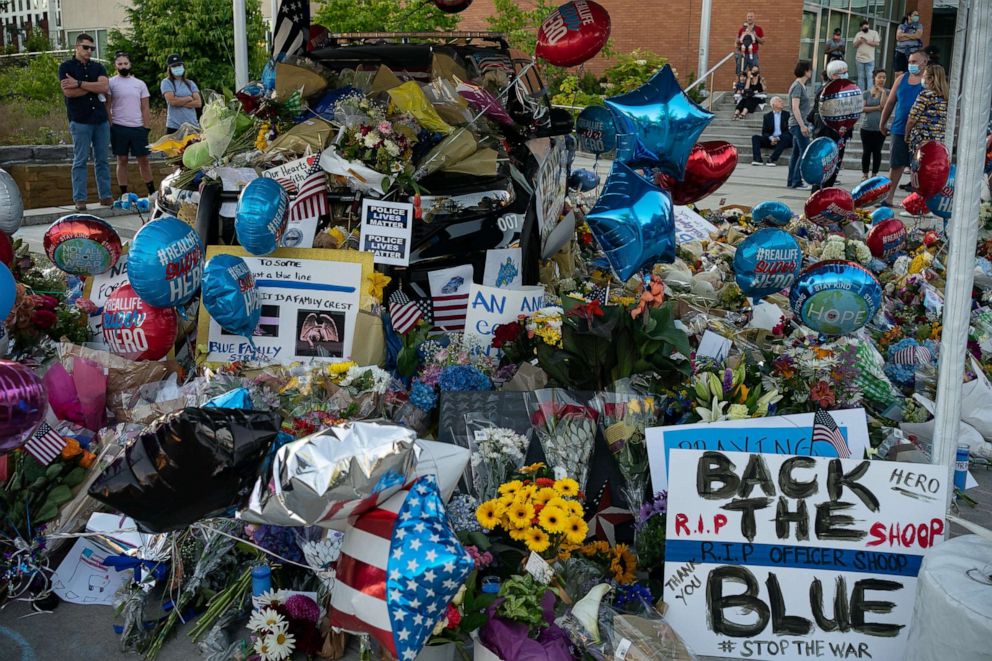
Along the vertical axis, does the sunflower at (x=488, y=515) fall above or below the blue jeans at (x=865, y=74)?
below

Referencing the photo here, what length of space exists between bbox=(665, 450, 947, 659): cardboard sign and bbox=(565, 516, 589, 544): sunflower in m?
0.33

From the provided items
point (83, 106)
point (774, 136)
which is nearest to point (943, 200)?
point (83, 106)

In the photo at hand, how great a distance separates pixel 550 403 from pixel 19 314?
289cm

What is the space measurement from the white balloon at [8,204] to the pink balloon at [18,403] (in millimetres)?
2272

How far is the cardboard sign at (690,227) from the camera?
8.03 meters

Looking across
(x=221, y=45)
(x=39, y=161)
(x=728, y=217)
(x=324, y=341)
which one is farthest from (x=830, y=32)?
(x=324, y=341)

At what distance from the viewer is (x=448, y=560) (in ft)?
8.55

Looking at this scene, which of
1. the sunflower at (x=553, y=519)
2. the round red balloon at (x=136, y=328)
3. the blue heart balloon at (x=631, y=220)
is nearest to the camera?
the sunflower at (x=553, y=519)

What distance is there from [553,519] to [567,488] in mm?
160

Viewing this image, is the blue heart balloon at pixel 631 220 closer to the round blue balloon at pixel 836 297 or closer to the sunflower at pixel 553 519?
the round blue balloon at pixel 836 297

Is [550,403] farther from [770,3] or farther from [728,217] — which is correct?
[770,3]

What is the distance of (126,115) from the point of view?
11305 millimetres

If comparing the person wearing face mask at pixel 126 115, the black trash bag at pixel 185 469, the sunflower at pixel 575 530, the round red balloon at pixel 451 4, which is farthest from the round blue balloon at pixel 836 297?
the person wearing face mask at pixel 126 115

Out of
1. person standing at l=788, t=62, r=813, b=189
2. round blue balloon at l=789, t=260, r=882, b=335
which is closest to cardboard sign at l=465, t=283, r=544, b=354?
round blue balloon at l=789, t=260, r=882, b=335
